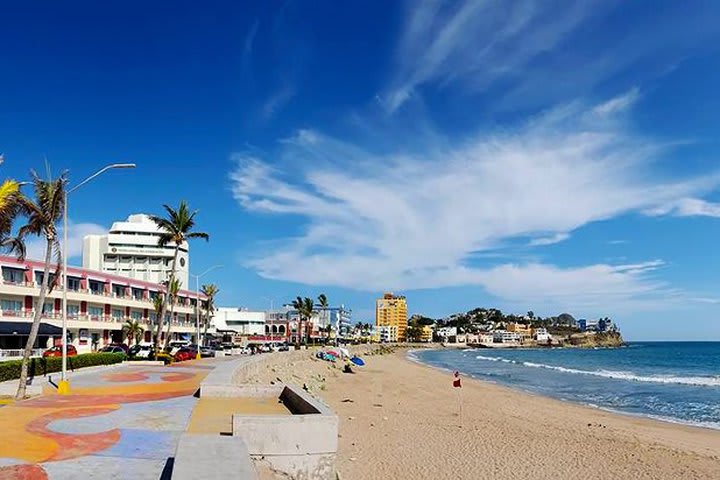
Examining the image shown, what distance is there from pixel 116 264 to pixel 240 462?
102 meters

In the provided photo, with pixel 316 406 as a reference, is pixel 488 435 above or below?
below

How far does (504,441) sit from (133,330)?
52.8 metres

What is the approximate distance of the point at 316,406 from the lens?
12.1m

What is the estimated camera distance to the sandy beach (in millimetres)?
18578

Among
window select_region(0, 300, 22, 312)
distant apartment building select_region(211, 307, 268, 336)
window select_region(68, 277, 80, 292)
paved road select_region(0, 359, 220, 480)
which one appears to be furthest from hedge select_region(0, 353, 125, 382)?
distant apartment building select_region(211, 307, 268, 336)

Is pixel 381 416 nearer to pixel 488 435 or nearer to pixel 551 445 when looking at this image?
pixel 488 435

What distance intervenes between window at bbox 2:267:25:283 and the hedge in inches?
709

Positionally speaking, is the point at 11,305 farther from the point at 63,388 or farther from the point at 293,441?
the point at 293,441

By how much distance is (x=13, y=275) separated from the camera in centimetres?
5094

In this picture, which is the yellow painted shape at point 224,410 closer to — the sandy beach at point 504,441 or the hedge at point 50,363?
the sandy beach at point 504,441

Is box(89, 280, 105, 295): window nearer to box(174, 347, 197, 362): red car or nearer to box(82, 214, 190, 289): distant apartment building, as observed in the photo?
box(174, 347, 197, 362): red car

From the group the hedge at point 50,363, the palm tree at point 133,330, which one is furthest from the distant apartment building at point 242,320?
the hedge at point 50,363

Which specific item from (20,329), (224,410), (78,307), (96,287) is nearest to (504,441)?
(224,410)

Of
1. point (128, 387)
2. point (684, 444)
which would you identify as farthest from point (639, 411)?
point (128, 387)
